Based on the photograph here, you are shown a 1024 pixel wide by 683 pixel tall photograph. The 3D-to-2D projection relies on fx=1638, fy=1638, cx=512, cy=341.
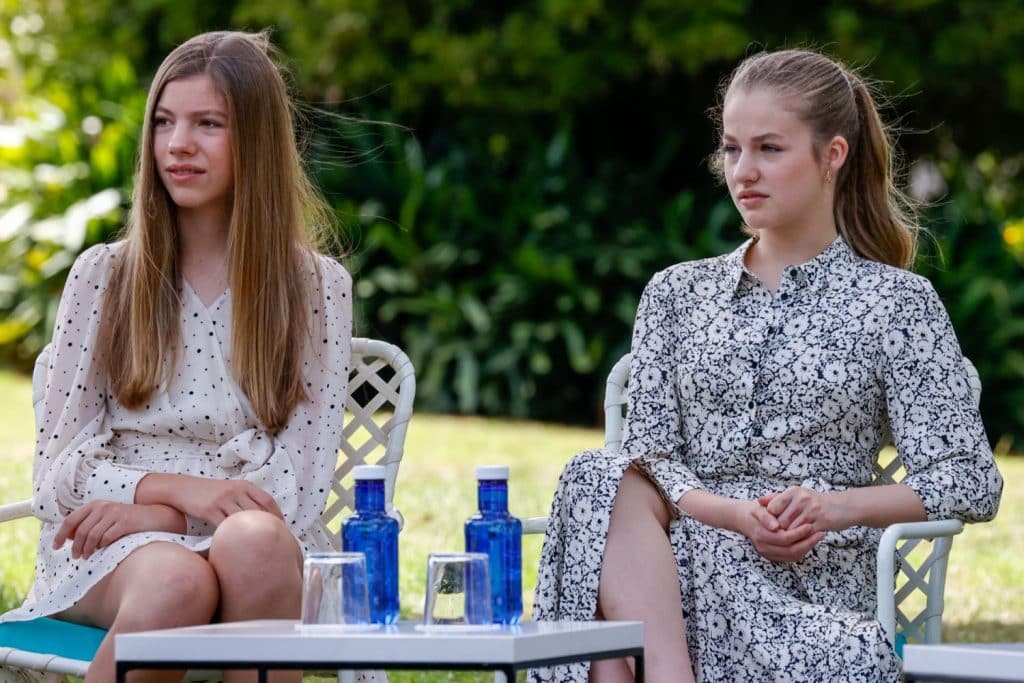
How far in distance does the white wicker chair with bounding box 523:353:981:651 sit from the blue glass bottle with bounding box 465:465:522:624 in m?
0.73

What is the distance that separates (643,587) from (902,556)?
91cm

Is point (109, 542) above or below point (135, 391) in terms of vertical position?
below

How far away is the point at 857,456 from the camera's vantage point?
12.1ft

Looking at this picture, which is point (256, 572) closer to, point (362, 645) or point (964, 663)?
point (362, 645)

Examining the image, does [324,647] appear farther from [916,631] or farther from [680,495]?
[916,631]

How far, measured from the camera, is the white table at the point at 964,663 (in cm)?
232

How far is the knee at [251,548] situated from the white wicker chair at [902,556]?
0.59 m

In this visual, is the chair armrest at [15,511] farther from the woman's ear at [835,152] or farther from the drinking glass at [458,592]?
the woman's ear at [835,152]

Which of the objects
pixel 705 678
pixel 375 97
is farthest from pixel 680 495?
pixel 375 97

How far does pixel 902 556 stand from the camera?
12.8 feet

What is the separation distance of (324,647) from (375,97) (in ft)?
35.8

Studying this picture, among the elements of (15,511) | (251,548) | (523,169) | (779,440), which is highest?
(523,169)

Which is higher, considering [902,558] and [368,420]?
[368,420]

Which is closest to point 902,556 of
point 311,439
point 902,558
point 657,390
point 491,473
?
point 902,558
